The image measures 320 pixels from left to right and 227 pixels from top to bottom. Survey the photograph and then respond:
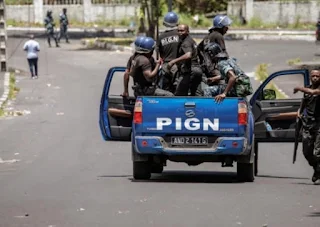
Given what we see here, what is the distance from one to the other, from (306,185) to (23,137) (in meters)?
9.40

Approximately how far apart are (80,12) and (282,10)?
474 inches

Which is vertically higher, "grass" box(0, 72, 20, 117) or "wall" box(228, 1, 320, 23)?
"wall" box(228, 1, 320, 23)

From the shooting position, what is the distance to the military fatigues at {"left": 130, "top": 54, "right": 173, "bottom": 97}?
46.9 feet

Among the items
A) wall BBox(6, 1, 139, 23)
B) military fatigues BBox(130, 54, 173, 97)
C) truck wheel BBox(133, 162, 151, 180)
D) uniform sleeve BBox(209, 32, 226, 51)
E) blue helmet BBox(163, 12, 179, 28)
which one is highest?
blue helmet BBox(163, 12, 179, 28)

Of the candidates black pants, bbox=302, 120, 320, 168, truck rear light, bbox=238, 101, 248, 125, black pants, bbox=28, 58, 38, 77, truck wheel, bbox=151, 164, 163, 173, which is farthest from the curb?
truck rear light, bbox=238, 101, 248, 125

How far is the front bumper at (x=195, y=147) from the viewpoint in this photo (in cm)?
1360

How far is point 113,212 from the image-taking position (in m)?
11.1

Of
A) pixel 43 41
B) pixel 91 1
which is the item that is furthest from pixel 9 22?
pixel 43 41

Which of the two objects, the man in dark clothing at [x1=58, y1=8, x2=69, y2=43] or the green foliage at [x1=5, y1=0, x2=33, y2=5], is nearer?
the man in dark clothing at [x1=58, y1=8, x2=69, y2=43]

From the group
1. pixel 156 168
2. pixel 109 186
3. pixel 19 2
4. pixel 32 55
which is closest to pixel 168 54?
pixel 156 168

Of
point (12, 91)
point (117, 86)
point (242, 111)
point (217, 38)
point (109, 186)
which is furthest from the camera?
point (117, 86)

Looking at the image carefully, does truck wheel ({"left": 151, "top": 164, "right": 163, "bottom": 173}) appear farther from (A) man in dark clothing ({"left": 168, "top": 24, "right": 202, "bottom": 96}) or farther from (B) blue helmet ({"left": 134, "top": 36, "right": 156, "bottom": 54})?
(B) blue helmet ({"left": 134, "top": 36, "right": 156, "bottom": 54})

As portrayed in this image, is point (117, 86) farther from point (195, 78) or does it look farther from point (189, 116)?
point (189, 116)

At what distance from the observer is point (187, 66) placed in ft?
46.6
